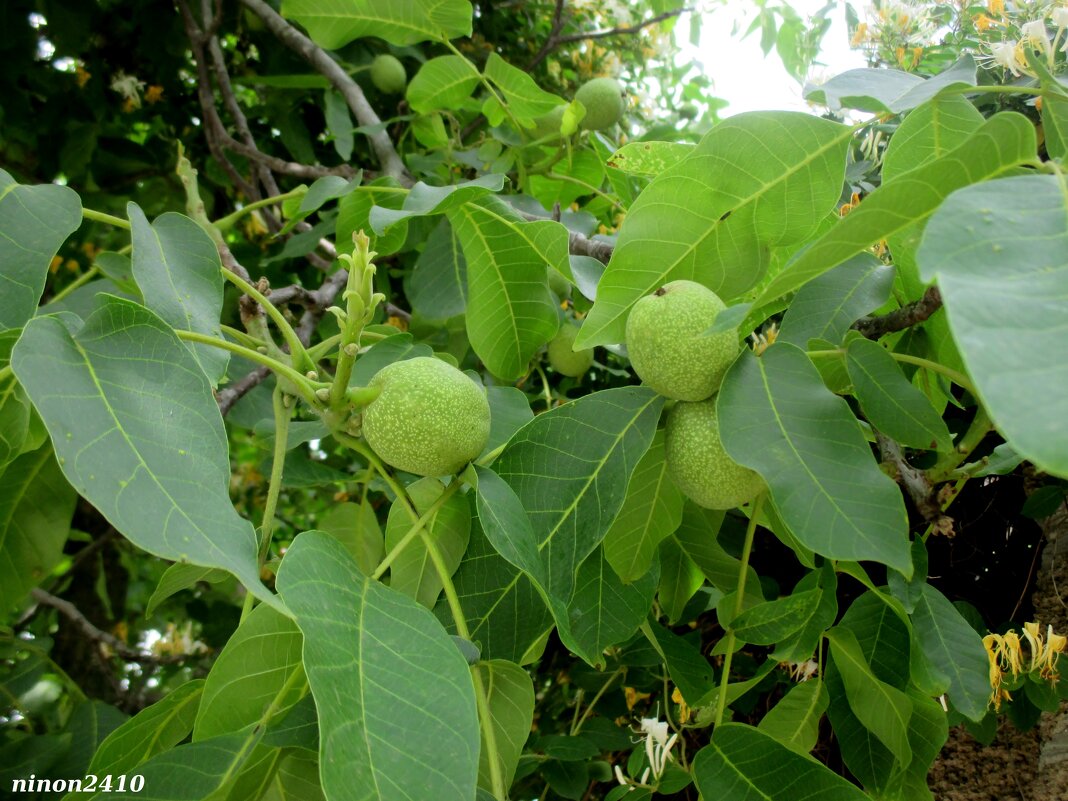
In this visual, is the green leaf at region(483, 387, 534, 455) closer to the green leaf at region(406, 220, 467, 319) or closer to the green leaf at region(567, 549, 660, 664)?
the green leaf at region(567, 549, 660, 664)

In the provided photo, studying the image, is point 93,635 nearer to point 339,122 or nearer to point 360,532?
point 360,532

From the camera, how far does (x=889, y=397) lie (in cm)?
83

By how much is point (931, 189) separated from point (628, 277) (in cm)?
32

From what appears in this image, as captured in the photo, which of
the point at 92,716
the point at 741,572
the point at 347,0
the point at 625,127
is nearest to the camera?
the point at 741,572

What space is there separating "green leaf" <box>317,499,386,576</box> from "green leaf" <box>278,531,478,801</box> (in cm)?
52

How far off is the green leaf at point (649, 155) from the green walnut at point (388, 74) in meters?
1.22

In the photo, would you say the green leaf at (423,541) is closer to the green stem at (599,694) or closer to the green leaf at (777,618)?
the green leaf at (777,618)

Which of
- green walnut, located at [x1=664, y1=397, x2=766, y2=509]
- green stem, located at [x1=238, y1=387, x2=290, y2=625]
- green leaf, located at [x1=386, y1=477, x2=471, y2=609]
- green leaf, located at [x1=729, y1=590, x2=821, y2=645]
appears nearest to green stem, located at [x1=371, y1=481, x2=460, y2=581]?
green leaf, located at [x1=386, y1=477, x2=471, y2=609]

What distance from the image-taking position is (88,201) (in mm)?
2383

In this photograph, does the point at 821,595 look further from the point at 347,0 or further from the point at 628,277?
the point at 347,0

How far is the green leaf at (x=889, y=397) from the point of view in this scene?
823mm

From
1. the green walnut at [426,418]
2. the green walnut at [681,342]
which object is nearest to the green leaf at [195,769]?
the green walnut at [426,418]

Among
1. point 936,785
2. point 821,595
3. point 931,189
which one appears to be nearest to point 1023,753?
point 936,785

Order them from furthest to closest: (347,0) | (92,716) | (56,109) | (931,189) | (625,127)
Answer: (625,127) → (56,109) → (347,0) → (92,716) → (931,189)
